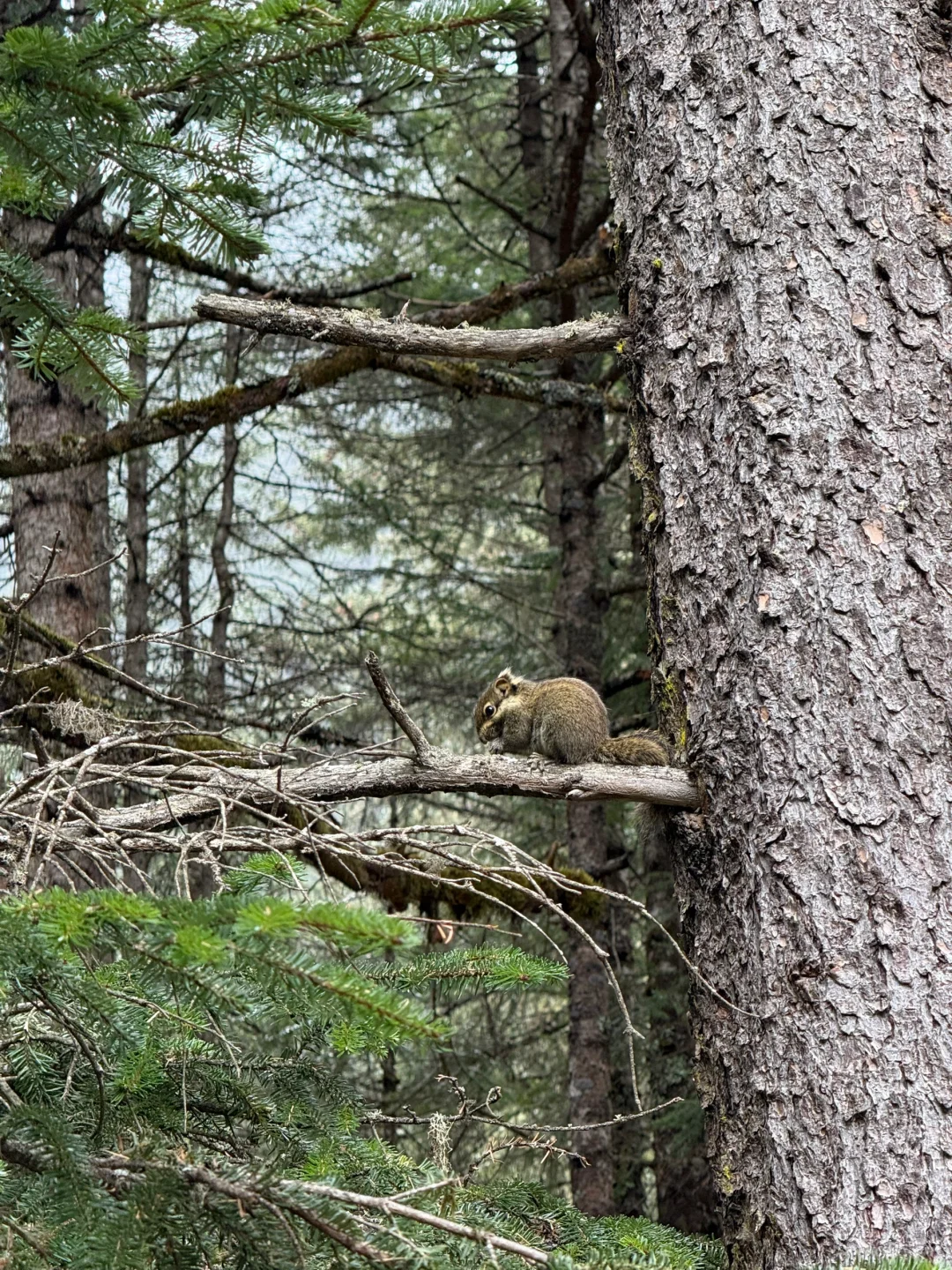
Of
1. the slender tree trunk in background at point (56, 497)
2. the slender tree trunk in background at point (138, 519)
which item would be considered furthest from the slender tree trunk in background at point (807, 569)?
the slender tree trunk in background at point (138, 519)

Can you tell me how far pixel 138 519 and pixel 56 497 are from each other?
2974 mm

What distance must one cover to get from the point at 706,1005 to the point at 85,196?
4643 millimetres

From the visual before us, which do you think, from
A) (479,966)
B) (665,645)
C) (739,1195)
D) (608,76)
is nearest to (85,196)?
(608,76)

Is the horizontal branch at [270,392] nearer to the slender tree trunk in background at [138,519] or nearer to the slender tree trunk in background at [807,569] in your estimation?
the slender tree trunk in background at [807,569]

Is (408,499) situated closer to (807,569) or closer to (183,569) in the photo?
(183,569)

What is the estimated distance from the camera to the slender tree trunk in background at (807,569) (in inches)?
91.2

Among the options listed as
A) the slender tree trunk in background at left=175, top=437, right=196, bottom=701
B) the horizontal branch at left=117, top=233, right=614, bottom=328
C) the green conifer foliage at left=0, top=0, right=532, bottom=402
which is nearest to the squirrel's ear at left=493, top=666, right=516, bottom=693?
the horizontal branch at left=117, top=233, right=614, bottom=328

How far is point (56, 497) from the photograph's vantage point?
6.39 metres

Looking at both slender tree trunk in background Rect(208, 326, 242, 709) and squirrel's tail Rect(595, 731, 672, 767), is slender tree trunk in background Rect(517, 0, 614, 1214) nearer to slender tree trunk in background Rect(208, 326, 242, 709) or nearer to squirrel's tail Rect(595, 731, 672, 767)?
slender tree trunk in background Rect(208, 326, 242, 709)

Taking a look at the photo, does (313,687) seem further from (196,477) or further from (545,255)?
(545,255)

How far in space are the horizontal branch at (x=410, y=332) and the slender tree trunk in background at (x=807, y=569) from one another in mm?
150

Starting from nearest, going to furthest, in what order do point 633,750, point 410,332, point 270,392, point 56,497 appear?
point 410,332 < point 633,750 < point 270,392 < point 56,497

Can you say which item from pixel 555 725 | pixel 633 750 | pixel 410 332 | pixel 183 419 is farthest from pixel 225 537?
pixel 410 332

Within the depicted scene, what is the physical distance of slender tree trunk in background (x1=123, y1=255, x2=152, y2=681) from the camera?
8.58 meters
